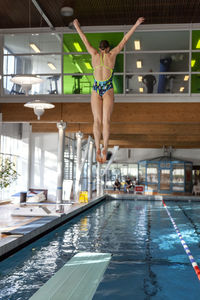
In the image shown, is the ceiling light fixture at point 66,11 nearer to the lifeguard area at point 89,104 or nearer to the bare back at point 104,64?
the lifeguard area at point 89,104

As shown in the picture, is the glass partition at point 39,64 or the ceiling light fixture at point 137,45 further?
the glass partition at point 39,64

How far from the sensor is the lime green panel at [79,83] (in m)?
11.4

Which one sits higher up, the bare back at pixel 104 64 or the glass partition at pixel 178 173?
the bare back at pixel 104 64

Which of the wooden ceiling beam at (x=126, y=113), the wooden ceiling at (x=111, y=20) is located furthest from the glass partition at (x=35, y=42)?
the wooden ceiling beam at (x=126, y=113)

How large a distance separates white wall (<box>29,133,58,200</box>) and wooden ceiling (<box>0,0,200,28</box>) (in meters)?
8.53

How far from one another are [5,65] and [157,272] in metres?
9.31

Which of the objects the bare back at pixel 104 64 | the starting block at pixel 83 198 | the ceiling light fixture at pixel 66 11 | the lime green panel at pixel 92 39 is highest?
the ceiling light fixture at pixel 66 11

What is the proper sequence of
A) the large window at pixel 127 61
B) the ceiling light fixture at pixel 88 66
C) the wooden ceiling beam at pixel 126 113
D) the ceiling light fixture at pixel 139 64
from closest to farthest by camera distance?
the large window at pixel 127 61 < the ceiling light fixture at pixel 139 64 < the wooden ceiling beam at pixel 126 113 < the ceiling light fixture at pixel 88 66

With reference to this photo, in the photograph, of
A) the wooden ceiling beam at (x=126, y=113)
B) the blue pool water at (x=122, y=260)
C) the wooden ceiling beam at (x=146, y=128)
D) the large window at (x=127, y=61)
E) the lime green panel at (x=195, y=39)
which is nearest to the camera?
the blue pool water at (x=122, y=260)

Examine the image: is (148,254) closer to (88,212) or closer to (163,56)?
(163,56)

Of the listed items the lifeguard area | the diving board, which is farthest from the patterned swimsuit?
the lifeguard area

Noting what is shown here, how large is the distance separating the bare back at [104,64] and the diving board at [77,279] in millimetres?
2811

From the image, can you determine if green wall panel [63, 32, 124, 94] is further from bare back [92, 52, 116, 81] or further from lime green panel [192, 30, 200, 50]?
bare back [92, 52, 116, 81]

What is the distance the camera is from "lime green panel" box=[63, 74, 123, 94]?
11445 mm
